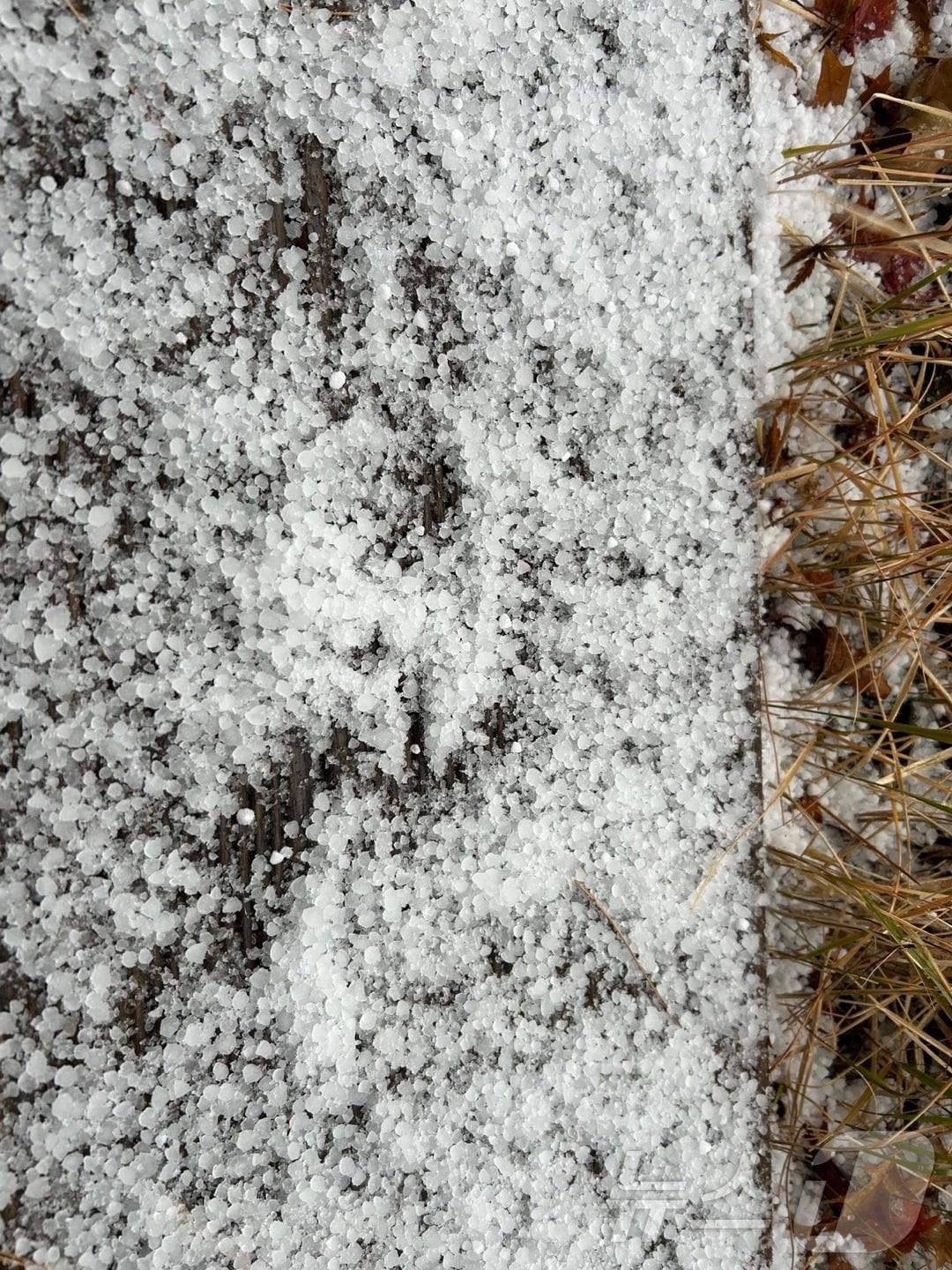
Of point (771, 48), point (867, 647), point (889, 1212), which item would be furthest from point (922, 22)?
point (889, 1212)

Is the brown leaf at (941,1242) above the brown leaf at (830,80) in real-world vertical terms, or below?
below

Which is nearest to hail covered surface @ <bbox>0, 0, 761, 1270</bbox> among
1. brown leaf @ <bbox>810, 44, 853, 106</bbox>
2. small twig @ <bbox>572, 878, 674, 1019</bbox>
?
small twig @ <bbox>572, 878, 674, 1019</bbox>

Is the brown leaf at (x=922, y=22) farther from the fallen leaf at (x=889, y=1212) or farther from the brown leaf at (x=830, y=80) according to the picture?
the fallen leaf at (x=889, y=1212)

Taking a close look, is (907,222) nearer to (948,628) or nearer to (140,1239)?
(948,628)

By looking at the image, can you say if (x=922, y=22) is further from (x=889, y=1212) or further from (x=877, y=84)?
(x=889, y=1212)

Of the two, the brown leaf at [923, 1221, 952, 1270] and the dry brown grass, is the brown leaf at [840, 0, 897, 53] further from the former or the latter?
the brown leaf at [923, 1221, 952, 1270]

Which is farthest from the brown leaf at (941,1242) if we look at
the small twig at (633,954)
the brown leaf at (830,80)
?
the brown leaf at (830,80)
